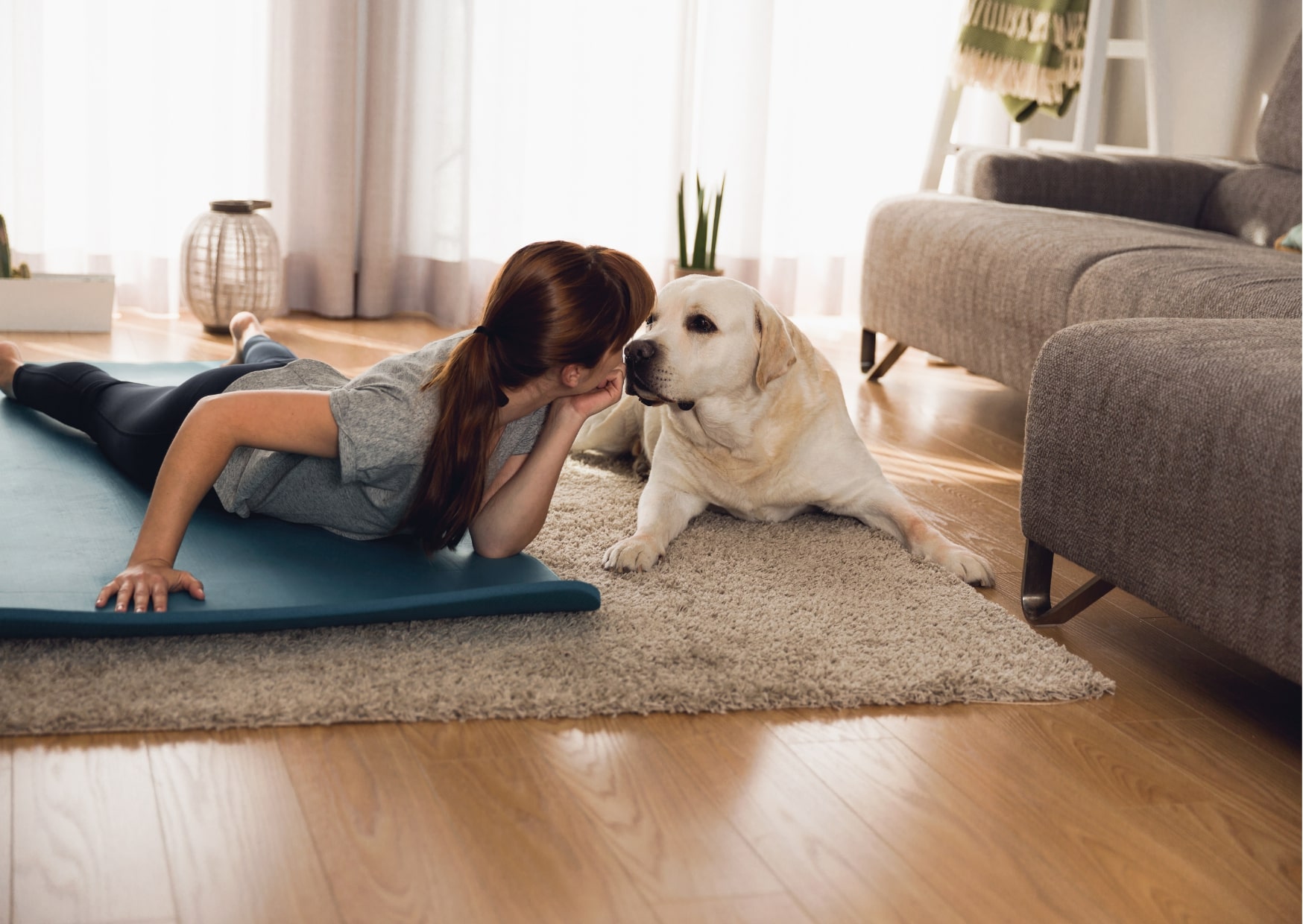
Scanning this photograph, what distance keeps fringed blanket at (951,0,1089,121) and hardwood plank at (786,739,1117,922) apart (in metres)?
3.15

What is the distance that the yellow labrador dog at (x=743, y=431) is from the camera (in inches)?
82.7

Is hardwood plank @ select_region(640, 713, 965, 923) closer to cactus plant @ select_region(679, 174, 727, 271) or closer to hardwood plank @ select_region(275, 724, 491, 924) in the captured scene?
hardwood plank @ select_region(275, 724, 491, 924)

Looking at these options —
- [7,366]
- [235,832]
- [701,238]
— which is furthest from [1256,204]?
[235,832]

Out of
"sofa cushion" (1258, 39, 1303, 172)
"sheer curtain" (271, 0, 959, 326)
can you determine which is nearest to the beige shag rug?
"sofa cushion" (1258, 39, 1303, 172)

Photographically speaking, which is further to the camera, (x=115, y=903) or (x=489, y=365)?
(x=489, y=365)

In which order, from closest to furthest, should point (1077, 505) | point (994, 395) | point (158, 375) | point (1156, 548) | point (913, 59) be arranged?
point (1156, 548), point (1077, 505), point (158, 375), point (994, 395), point (913, 59)

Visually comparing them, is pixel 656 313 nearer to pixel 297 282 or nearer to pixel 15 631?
pixel 15 631

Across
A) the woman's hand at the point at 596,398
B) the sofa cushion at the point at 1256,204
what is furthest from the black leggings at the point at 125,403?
the sofa cushion at the point at 1256,204

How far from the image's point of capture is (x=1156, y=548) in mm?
1639

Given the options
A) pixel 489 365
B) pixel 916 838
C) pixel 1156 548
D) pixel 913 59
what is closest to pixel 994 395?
pixel 913 59

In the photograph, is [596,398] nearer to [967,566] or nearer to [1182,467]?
[967,566]

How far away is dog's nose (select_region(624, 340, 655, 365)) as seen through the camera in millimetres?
2088

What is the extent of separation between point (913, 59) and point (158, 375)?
Result: 312cm

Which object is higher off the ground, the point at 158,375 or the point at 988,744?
the point at 158,375
